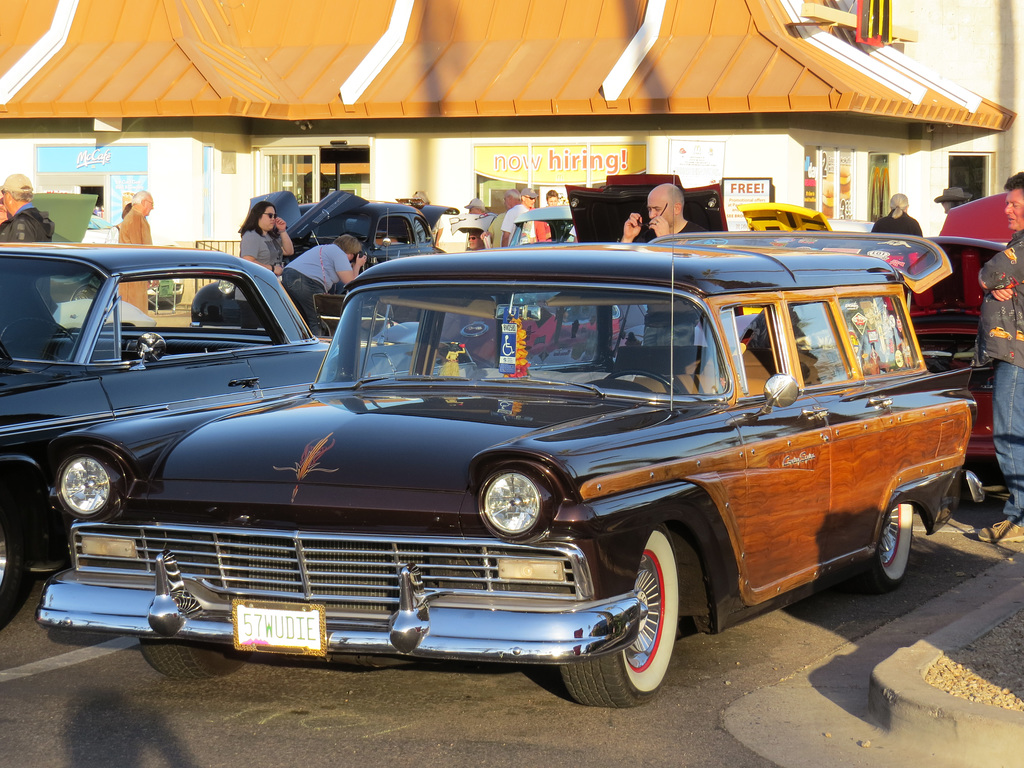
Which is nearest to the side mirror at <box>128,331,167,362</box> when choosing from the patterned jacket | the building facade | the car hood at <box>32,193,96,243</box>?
the patterned jacket

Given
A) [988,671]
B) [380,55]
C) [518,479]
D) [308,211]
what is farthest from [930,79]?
[518,479]

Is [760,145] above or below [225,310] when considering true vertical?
above

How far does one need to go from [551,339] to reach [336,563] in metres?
1.43

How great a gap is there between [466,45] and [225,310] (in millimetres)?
18561

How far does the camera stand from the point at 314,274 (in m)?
13.5

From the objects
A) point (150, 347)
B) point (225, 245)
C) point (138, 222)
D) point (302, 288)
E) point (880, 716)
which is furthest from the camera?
point (225, 245)

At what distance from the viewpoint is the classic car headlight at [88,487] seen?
194 inches

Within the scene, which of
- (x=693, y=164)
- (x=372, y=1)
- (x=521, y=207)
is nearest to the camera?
(x=521, y=207)

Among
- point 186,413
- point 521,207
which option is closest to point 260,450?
point 186,413

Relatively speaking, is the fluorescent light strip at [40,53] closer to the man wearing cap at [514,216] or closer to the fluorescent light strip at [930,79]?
the man wearing cap at [514,216]

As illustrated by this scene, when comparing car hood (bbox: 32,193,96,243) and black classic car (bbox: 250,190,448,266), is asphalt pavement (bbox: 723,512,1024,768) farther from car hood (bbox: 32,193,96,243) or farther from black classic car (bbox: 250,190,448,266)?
black classic car (bbox: 250,190,448,266)

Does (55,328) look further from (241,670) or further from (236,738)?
(236,738)

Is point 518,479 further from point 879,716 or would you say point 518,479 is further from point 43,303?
point 43,303

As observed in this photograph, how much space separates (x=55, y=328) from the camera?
7102mm
